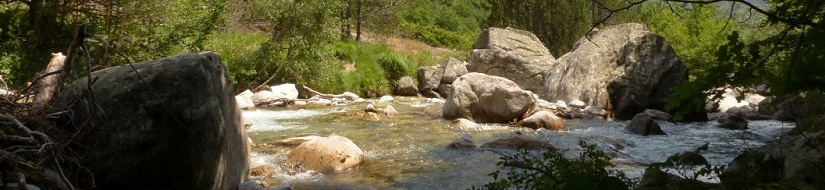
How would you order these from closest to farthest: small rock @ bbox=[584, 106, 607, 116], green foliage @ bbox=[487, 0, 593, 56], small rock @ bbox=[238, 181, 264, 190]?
1. small rock @ bbox=[238, 181, 264, 190]
2. small rock @ bbox=[584, 106, 607, 116]
3. green foliage @ bbox=[487, 0, 593, 56]

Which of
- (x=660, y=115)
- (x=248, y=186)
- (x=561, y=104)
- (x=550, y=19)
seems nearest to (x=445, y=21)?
(x=550, y=19)

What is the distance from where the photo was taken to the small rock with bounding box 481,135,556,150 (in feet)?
32.6

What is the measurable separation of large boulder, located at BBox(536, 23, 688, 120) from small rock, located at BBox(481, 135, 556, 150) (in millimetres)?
4918

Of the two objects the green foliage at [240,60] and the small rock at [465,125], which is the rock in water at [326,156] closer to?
the small rock at [465,125]

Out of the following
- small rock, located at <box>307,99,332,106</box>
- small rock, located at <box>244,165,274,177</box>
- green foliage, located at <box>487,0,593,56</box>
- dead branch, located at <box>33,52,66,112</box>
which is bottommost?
small rock, located at <box>244,165,274,177</box>

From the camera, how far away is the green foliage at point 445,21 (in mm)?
40125

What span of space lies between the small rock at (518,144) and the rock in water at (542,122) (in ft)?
8.80

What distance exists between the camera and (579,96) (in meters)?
17.0

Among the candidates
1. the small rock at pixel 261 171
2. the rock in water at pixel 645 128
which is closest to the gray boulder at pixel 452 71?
the rock in water at pixel 645 128

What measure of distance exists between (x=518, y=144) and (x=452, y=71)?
41.7ft

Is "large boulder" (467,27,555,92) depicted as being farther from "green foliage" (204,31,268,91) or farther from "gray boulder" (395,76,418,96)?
"green foliage" (204,31,268,91)

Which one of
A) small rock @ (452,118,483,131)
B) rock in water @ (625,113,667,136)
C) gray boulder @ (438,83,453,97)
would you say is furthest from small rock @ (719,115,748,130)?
gray boulder @ (438,83,453,97)

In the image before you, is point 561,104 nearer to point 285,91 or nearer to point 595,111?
point 595,111

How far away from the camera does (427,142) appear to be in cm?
1105
